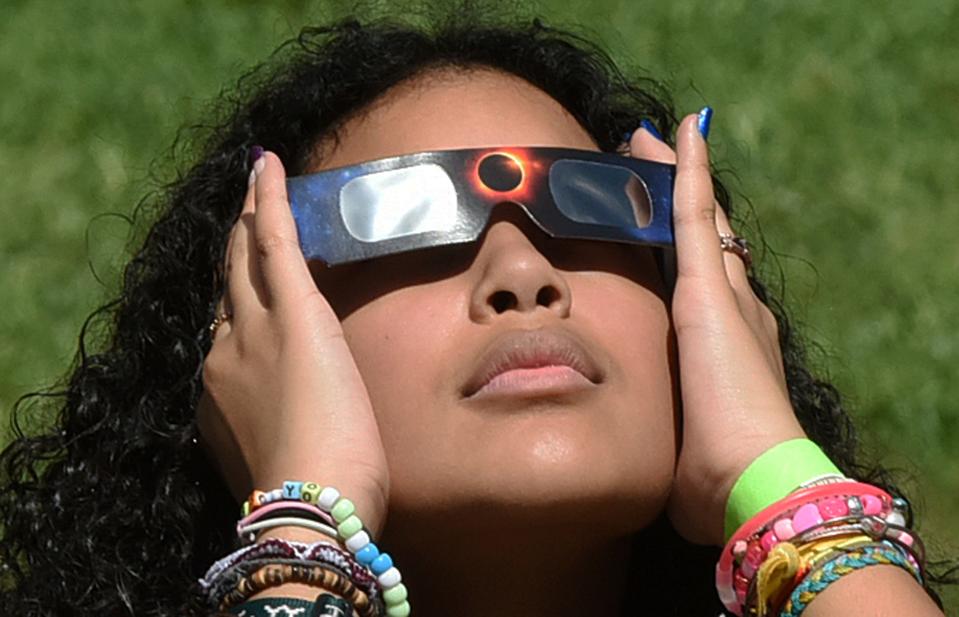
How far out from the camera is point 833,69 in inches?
277

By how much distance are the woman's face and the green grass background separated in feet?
7.51

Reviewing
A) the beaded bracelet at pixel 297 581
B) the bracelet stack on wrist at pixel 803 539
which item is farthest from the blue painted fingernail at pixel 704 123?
the beaded bracelet at pixel 297 581

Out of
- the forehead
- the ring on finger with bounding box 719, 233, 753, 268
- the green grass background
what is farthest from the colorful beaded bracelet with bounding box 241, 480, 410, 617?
the green grass background

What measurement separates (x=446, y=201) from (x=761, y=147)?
3.42 meters

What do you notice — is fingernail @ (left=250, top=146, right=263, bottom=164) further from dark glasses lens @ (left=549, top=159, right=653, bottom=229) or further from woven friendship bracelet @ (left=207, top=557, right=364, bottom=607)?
woven friendship bracelet @ (left=207, top=557, right=364, bottom=607)

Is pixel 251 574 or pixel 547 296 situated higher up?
pixel 547 296

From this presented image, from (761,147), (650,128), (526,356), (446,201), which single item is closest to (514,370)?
(526,356)

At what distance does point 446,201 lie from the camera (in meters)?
3.34

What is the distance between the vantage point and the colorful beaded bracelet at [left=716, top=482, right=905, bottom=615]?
305 cm

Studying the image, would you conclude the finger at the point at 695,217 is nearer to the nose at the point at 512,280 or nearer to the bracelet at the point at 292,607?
the nose at the point at 512,280

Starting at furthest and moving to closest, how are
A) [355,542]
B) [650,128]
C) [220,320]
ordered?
[650,128]
[220,320]
[355,542]

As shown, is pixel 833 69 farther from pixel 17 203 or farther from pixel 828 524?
pixel 828 524

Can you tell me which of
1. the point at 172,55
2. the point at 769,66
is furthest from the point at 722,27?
the point at 172,55

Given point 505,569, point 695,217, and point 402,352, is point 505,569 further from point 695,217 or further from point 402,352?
point 695,217
